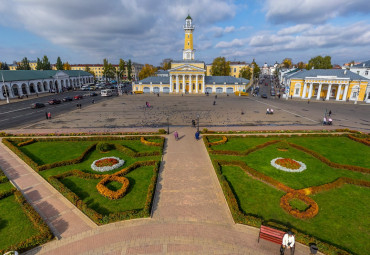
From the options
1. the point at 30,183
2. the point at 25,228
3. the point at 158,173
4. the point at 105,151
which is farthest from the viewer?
the point at 105,151

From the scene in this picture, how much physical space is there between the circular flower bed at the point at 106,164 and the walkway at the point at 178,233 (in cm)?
392

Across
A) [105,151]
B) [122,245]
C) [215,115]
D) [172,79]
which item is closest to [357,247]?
[122,245]

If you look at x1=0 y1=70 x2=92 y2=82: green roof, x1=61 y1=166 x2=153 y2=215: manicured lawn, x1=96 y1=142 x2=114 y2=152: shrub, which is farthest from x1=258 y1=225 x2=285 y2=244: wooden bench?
x1=0 y1=70 x2=92 y2=82: green roof

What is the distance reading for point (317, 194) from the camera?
13398 mm

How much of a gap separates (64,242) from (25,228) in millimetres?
2616

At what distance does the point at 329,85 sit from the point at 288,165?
52734mm

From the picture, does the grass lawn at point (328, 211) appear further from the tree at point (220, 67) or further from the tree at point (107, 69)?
the tree at point (107, 69)

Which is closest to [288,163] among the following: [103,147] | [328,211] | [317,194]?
[317,194]

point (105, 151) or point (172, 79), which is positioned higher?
point (172, 79)

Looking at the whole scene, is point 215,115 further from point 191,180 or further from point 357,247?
point 357,247

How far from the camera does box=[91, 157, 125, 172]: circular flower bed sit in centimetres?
1656

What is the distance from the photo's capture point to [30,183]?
14.8 m

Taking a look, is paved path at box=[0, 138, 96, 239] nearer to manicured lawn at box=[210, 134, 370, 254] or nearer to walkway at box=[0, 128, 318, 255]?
walkway at box=[0, 128, 318, 255]

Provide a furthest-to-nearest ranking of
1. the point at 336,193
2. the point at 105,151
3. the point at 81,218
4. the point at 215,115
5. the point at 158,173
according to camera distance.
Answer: the point at 215,115 → the point at 105,151 → the point at 158,173 → the point at 336,193 → the point at 81,218
